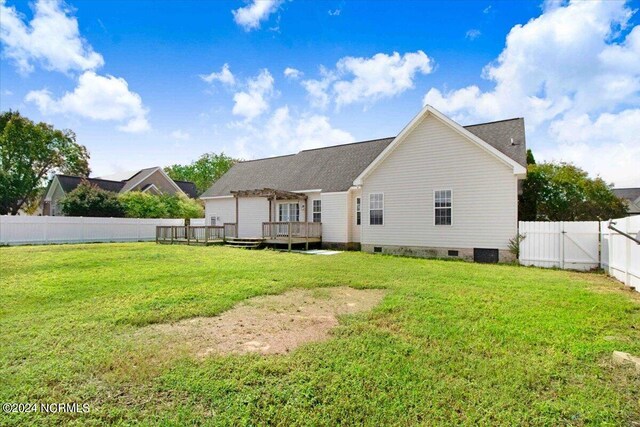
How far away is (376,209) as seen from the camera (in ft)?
53.6

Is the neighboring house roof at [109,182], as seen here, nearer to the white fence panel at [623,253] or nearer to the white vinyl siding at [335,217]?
the white vinyl siding at [335,217]

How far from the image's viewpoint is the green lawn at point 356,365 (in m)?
2.83

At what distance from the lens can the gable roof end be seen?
500 inches

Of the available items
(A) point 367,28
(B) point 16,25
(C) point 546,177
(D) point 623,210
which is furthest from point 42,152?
(D) point 623,210

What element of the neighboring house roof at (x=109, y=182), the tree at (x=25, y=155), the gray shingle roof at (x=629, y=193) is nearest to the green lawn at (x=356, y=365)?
the neighboring house roof at (x=109, y=182)

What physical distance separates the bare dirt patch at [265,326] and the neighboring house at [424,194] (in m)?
8.78

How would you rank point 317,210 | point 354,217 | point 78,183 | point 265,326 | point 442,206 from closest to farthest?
point 265,326 → point 442,206 → point 354,217 → point 317,210 → point 78,183

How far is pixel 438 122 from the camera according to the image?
14.5 m

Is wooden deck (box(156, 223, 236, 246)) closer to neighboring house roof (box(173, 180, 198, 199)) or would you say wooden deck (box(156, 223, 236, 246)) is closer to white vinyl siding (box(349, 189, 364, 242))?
white vinyl siding (box(349, 189, 364, 242))

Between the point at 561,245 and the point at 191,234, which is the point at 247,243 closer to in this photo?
the point at 191,234

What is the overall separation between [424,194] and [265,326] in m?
11.8

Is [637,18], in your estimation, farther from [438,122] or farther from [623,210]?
[623,210]

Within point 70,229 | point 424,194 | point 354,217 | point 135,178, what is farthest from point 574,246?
point 135,178

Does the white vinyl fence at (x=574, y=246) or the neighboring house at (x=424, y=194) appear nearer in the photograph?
the white vinyl fence at (x=574, y=246)
